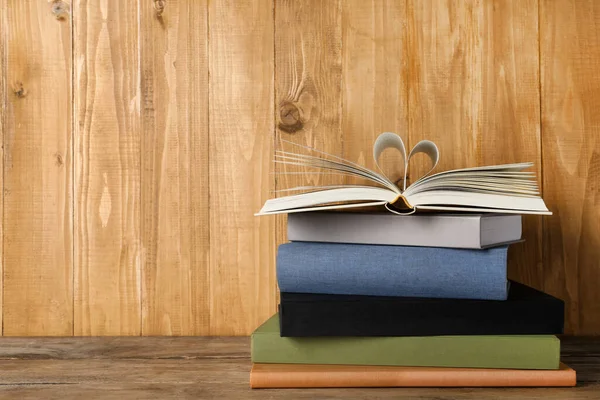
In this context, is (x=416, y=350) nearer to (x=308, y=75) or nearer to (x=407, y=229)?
(x=407, y=229)

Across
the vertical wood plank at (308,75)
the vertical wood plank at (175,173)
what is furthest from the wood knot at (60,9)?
the vertical wood plank at (308,75)

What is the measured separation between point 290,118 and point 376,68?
0.17m

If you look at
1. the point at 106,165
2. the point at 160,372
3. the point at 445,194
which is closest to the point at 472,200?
the point at 445,194

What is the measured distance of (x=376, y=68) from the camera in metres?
0.97

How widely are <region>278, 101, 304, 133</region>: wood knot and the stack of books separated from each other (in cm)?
33

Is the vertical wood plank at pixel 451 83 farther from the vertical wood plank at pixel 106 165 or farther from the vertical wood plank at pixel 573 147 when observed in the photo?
→ the vertical wood plank at pixel 106 165

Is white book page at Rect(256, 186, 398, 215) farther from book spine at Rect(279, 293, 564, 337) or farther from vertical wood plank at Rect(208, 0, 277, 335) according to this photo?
vertical wood plank at Rect(208, 0, 277, 335)

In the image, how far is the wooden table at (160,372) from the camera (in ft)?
2.15

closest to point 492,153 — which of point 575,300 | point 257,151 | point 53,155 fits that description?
point 575,300

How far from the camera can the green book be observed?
67 centimetres

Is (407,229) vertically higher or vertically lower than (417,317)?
higher

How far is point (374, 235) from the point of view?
74cm

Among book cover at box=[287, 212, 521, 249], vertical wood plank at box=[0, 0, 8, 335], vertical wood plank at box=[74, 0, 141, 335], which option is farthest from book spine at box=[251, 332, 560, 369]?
vertical wood plank at box=[0, 0, 8, 335]

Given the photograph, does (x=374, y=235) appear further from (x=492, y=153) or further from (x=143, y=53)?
(x=143, y=53)
